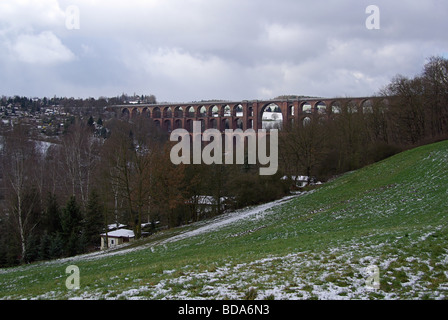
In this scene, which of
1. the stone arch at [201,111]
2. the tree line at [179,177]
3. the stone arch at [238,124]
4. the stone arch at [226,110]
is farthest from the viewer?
the stone arch at [201,111]

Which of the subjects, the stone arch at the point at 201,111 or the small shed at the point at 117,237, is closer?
the small shed at the point at 117,237

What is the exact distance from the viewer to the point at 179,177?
84.8 ft

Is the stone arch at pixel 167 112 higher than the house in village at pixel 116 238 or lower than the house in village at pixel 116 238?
higher

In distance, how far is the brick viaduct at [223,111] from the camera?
7712cm

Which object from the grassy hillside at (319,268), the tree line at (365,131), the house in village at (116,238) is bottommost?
the house in village at (116,238)

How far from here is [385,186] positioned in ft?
63.6

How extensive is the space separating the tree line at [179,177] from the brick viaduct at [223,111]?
2996cm

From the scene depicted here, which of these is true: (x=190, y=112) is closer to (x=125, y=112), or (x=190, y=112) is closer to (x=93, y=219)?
(x=125, y=112)

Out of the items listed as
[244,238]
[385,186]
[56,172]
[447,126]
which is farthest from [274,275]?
[56,172]

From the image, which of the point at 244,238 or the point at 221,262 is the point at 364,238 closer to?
the point at 221,262

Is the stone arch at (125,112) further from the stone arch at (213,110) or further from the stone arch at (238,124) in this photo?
the stone arch at (238,124)
